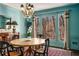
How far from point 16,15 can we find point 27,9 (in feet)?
0.53

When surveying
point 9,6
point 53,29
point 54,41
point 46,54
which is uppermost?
point 9,6

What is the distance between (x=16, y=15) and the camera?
2188 millimetres

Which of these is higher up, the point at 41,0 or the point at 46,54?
the point at 41,0

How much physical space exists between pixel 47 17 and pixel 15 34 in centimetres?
46

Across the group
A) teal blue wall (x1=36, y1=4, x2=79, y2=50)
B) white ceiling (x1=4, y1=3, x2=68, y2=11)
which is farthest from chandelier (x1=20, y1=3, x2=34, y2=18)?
teal blue wall (x1=36, y1=4, x2=79, y2=50)

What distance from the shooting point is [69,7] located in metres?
2.17

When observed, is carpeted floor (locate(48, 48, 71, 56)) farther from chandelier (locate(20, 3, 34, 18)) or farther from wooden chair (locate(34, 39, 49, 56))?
chandelier (locate(20, 3, 34, 18))

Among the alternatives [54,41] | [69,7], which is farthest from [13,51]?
[69,7]

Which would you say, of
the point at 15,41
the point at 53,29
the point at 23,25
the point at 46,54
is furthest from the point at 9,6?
the point at 46,54

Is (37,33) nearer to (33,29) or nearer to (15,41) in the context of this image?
(33,29)

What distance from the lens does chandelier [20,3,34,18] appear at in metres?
2.20

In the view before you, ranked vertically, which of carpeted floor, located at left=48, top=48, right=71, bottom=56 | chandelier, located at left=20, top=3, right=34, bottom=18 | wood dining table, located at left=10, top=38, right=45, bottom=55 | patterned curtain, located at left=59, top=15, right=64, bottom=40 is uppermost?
chandelier, located at left=20, top=3, right=34, bottom=18

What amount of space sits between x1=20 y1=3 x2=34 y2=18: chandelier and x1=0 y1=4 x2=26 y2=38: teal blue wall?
65 millimetres

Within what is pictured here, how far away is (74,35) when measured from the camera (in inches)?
85.8
